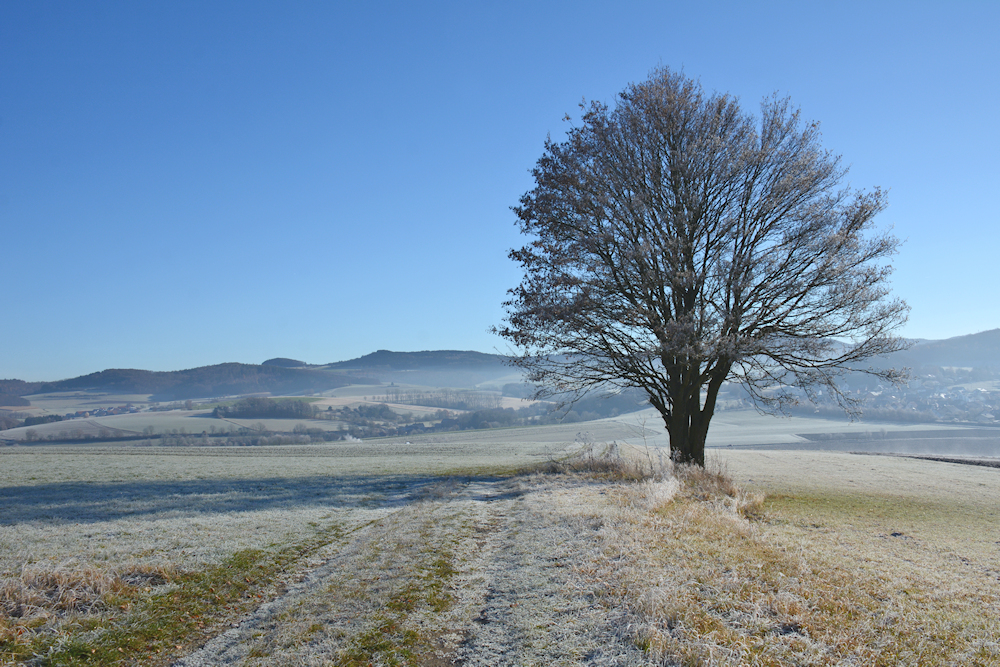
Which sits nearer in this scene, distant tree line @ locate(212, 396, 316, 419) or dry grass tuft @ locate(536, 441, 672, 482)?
dry grass tuft @ locate(536, 441, 672, 482)

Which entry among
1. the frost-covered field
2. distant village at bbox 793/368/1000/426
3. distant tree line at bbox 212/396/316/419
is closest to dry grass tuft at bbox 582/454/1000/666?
the frost-covered field

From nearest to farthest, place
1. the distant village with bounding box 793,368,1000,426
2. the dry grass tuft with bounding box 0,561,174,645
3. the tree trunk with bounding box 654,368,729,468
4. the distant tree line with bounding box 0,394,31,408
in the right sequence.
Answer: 1. the dry grass tuft with bounding box 0,561,174,645
2. the tree trunk with bounding box 654,368,729,468
3. the distant village with bounding box 793,368,1000,426
4. the distant tree line with bounding box 0,394,31,408

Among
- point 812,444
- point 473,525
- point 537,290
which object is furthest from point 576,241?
point 812,444

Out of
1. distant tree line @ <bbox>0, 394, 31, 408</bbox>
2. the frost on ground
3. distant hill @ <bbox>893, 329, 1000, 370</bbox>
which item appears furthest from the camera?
distant tree line @ <bbox>0, 394, 31, 408</bbox>

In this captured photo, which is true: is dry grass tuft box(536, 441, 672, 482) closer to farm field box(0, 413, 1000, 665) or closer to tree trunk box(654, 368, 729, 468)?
tree trunk box(654, 368, 729, 468)

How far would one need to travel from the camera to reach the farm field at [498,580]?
5039 mm

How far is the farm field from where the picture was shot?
5039 millimetres

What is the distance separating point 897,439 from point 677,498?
70746 millimetres

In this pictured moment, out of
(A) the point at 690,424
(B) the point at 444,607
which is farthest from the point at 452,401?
(B) the point at 444,607

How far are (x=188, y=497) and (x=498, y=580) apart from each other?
12.2 metres

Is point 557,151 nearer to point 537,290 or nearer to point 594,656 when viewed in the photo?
point 537,290

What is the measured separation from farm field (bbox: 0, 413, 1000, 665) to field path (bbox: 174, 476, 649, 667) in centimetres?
3

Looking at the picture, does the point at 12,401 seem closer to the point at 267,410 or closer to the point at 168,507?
the point at 267,410

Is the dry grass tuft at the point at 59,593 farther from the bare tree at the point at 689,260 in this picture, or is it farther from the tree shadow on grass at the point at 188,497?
the bare tree at the point at 689,260
